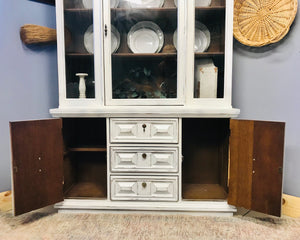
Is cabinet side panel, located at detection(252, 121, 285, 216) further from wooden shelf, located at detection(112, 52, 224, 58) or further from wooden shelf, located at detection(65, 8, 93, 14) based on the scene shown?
wooden shelf, located at detection(65, 8, 93, 14)

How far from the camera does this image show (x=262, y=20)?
146cm

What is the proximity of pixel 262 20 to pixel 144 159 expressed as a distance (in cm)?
119

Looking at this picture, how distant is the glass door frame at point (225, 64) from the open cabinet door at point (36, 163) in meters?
0.79

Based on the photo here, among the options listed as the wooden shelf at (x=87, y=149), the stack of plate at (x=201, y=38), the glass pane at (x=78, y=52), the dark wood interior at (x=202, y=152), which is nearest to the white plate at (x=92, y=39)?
the glass pane at (x=78, y=52)

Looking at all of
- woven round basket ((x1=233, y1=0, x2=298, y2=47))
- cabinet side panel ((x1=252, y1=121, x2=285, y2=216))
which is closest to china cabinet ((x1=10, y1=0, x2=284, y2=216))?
cabinet side panel ((x1=252, y1=121, x2=285, y2=216))

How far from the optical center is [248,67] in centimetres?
156

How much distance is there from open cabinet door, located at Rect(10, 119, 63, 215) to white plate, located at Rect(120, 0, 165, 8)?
2.70 feet

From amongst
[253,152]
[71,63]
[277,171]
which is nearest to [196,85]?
[253,152]

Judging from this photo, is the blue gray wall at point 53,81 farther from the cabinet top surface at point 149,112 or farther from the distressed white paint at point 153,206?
the distressed white paint at point 153,206

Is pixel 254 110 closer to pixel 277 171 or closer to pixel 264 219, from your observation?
pixel 277 171

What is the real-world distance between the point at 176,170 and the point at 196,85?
20.4 inches

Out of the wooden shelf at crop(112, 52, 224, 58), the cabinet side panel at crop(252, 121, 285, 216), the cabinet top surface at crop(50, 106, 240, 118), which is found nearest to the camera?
the cabinet side panel at crop(252, 121, 285, 216)

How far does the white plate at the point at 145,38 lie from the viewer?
1440mm

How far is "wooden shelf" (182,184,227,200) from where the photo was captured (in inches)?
53.1
